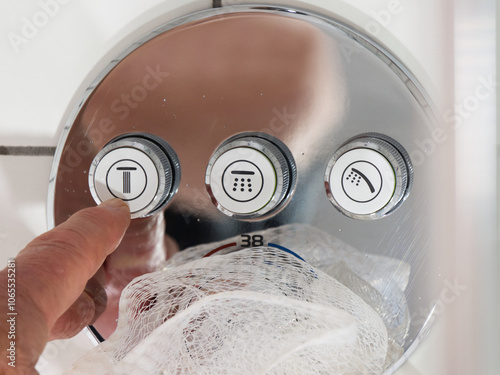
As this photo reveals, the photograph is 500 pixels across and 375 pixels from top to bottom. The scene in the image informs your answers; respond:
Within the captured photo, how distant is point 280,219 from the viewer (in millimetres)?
243

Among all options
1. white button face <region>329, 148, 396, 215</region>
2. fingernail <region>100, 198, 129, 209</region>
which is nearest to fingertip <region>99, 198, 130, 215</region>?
fingernail <region>100, 198, 129, 209</region>

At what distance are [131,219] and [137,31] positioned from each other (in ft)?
0.36

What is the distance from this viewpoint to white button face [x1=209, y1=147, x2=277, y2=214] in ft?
0.78

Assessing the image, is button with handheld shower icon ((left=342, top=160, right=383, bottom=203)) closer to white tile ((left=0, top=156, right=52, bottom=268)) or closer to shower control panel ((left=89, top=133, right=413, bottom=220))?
shower control panel ((left=89, top=133, right=413, bottom=220))

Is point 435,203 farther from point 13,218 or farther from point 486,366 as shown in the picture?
point 13,218

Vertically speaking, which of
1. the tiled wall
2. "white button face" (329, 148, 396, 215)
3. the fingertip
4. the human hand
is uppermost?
the tiled wall

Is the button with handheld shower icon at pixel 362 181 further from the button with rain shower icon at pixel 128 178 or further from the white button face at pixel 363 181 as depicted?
the button with rain shower icon at pixel 128 178

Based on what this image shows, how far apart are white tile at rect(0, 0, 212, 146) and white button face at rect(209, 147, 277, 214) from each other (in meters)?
0.09

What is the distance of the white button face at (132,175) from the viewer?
24 cm

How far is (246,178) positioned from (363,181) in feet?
0.21

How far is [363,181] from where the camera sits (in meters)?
0.23

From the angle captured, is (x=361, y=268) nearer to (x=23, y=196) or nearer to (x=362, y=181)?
(x=362, y=181)

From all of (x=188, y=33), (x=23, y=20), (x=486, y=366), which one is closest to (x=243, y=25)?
(x=188, y=33)

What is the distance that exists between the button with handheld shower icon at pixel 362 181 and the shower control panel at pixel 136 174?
101 mm
